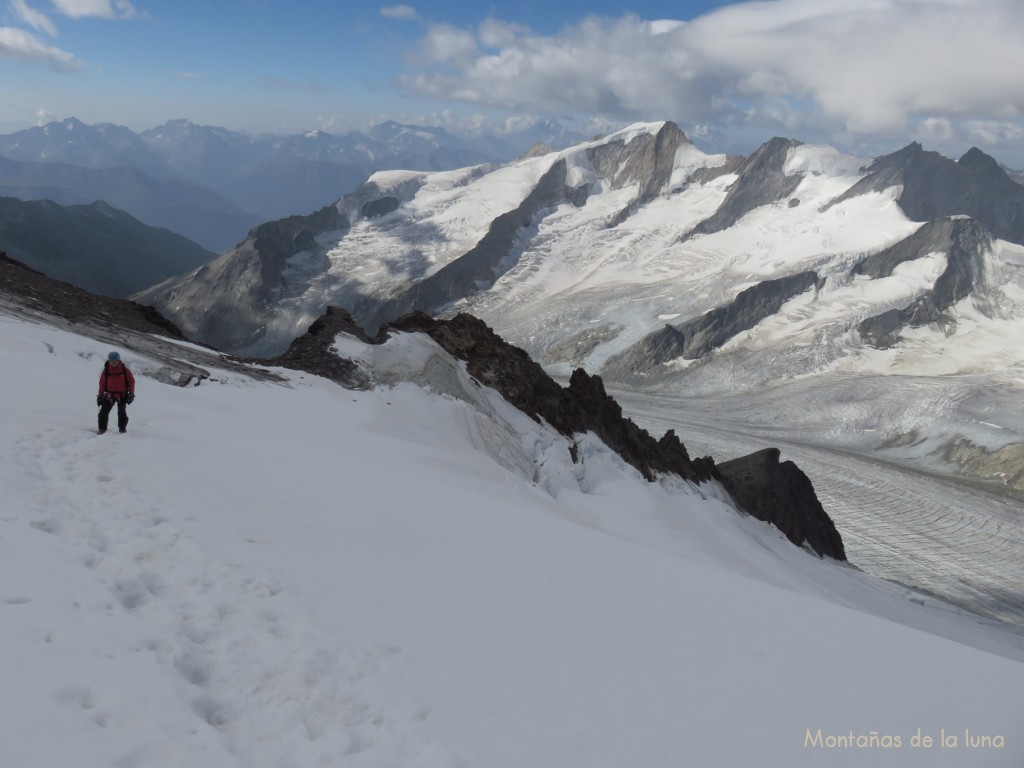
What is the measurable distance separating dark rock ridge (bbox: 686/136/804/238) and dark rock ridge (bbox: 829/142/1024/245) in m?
19.8

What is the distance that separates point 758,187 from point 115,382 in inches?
8212

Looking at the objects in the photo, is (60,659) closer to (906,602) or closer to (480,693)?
(480,693)

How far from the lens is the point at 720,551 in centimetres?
2953

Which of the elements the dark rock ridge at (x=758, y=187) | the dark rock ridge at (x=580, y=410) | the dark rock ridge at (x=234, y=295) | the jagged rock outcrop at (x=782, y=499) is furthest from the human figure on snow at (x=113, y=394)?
the dark rock ridge at (x=758, y=187)

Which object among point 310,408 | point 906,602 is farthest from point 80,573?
point 906,602

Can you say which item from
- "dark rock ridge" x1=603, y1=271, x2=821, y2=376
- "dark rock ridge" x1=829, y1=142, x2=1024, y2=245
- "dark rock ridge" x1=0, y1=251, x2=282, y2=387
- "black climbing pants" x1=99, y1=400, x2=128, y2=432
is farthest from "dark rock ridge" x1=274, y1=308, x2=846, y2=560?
"dark rock ridge" x1=829, y1=142, x2=1024, y2=245

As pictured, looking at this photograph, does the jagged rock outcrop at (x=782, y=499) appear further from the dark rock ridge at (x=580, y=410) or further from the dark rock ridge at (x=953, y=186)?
the dark rock ridge at (x=953, y=186)

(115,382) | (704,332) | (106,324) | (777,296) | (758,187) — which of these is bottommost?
(115,382)

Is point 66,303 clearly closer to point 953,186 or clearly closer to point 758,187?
point 758,187

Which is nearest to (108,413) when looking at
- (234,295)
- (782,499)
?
(782,499)

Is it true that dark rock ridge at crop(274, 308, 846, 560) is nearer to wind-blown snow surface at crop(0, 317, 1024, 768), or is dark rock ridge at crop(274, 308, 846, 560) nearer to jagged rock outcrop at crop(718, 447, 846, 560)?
jagged rock outcrop at crop(718, 447, 846, 560)

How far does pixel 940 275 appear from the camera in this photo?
134 metres

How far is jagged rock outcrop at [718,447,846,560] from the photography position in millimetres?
45219

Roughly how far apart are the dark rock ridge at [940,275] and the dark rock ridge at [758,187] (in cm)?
5042
